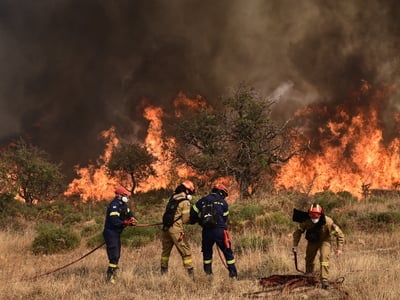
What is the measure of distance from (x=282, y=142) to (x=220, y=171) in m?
4.55

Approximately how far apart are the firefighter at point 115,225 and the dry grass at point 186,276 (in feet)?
1.20

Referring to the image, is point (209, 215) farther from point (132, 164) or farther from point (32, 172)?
point (132, 164)

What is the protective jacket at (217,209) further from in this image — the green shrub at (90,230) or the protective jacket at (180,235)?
the green shrub at (90,230)

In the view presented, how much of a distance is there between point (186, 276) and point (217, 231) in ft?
3.81

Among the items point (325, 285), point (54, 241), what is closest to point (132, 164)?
point (54, 241)

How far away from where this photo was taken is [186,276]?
9.25m

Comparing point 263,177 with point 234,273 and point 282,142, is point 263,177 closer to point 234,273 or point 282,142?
point 282,142

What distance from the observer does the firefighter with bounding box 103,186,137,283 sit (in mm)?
9547

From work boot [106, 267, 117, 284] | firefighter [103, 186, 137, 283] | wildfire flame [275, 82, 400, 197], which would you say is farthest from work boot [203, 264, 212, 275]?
wildfire flame [275, 82, 400, 197]

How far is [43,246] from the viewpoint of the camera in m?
14.6

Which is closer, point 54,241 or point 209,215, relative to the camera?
point 209,215

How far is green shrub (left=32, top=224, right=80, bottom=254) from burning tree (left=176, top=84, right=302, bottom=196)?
13.9 meters

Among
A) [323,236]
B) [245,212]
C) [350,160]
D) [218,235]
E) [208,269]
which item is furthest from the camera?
[350,160]

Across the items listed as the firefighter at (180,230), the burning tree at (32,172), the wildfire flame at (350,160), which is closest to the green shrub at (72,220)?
the burning tree at (32,172)
